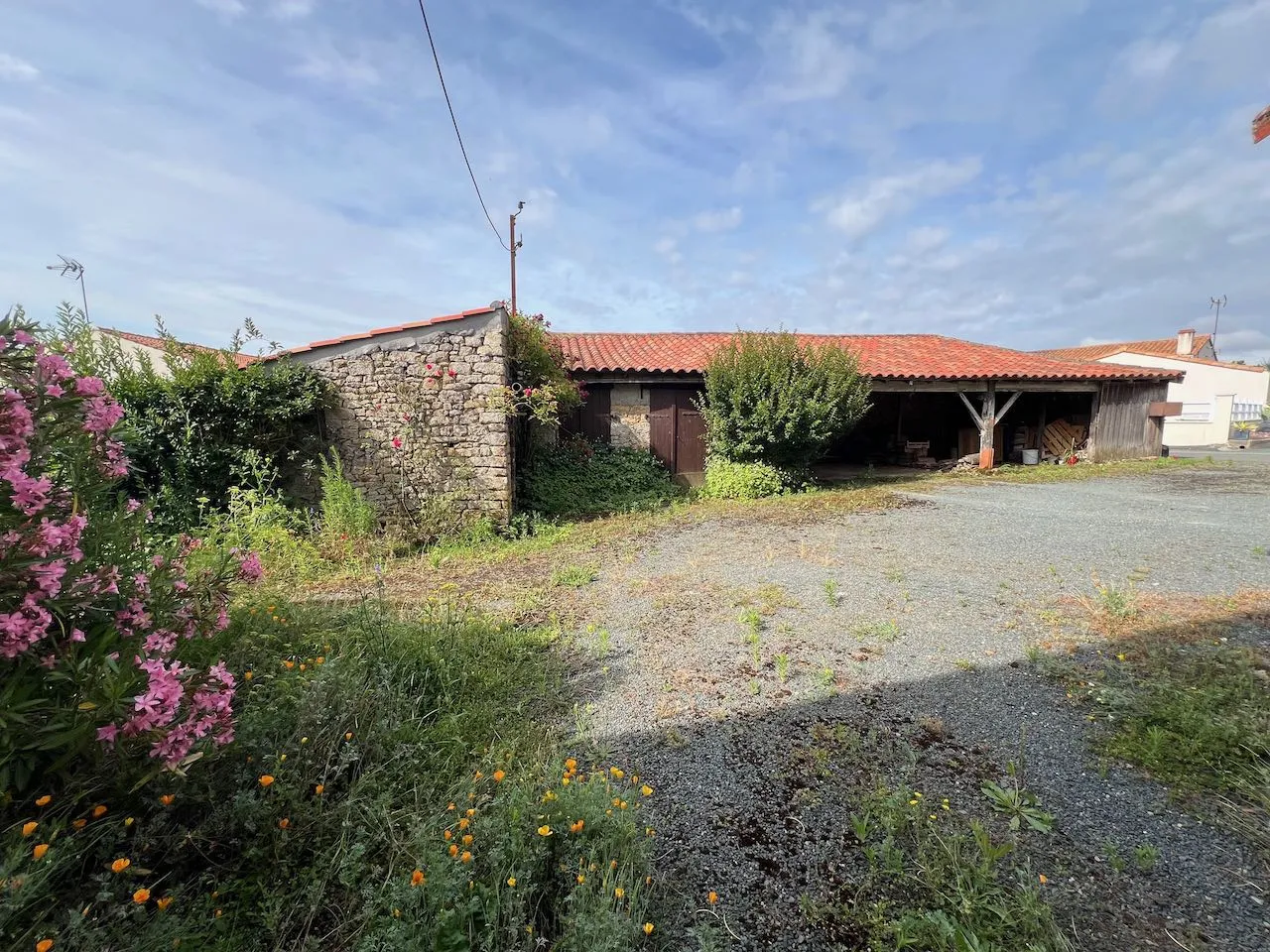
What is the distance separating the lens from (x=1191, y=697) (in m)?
2.82

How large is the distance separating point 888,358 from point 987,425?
2877 mm

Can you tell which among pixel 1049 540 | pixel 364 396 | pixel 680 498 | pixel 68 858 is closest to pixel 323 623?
pixel 68 858

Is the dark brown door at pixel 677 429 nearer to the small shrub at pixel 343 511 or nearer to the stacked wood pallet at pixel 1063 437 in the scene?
the small shrub at pixel 343 511

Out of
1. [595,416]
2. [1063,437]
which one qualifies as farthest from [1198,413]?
[595,416]

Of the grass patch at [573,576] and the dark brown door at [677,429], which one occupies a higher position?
the dark brown door at [677,429]

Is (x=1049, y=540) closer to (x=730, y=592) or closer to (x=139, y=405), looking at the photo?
(x=730, y=592)

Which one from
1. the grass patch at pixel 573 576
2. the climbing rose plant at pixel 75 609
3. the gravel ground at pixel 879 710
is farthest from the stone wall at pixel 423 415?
the climbing rose plant at pixel 75 609

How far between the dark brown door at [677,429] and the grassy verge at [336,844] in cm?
875

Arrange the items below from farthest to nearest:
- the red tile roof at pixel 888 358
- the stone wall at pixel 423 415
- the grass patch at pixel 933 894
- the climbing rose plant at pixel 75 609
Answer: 1. the red tile roof at pixel 888 358
2. the stone wall at pixel 423 415
3. the grass patch at pixel 933 894
4. the climbing rose plant at pixel 75 609

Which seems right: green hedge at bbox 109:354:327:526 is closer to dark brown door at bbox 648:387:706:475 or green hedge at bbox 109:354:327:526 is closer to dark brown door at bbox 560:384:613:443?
dark brown door at bbox 560:384:613:443

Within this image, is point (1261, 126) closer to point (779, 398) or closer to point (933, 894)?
point (933, 894)

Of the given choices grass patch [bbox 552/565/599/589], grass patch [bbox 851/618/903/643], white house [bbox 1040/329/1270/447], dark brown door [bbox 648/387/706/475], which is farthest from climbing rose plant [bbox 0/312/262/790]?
white house [bbox 1040/329/1270/447]

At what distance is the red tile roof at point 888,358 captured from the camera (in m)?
11.8

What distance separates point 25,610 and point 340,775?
3.99ft
